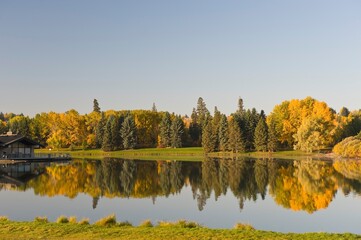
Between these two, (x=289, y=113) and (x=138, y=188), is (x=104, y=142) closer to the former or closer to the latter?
(x=289, y=113)

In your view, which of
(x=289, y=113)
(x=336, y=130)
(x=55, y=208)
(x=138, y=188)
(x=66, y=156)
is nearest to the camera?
(x=55, y=208)

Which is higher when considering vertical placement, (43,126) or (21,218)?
(43,126)

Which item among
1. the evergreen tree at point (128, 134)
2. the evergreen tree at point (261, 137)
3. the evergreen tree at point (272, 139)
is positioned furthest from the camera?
the evergreen tree at point (128, 134)

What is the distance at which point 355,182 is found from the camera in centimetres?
3903

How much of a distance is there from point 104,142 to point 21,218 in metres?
92.5

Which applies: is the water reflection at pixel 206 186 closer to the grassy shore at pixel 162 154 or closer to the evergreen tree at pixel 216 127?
the grassy shore at pixel 162 154

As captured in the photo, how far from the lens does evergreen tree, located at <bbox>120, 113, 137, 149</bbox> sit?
116 metres

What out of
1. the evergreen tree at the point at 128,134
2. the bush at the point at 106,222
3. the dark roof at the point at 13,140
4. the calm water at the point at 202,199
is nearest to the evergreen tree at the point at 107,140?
the evergreen tree at the point at 128,134

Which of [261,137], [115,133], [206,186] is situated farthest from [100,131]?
[206,186]

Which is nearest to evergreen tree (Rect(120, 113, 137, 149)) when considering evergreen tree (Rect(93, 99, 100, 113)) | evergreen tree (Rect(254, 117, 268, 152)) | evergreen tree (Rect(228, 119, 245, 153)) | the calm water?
evergreen tree (Rect(228, 119, 245, 153))

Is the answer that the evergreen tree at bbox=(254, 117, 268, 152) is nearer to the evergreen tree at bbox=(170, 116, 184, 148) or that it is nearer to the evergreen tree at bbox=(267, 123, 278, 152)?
the evergreen tree at bbox=(267, 123, 278, 152)

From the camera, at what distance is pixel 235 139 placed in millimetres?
99875

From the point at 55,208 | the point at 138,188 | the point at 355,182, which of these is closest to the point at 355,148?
the point at 355,182

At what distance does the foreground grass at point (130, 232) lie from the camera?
1532 cm
